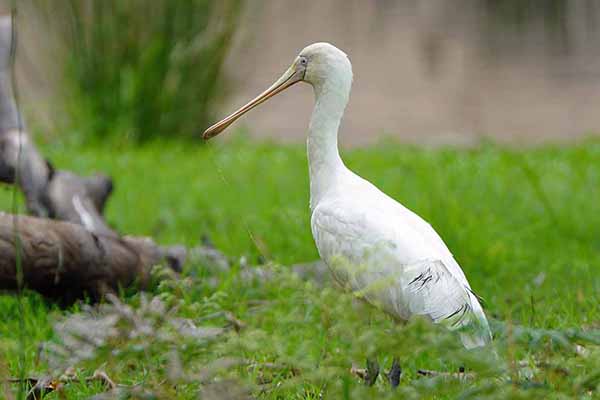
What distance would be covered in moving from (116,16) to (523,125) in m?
6.59

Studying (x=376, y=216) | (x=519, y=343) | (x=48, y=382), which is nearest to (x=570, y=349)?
(x=519, y=343)

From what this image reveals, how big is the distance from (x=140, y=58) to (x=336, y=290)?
6.28 metres

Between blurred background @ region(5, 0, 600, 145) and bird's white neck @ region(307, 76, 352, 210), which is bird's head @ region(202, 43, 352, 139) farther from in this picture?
blurred background @ region(5, 0, 600, 145)

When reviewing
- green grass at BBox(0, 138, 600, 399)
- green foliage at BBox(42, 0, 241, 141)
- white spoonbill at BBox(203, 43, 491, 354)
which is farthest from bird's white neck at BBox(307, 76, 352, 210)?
green foliage at BBox(42, 0, 241, 141)

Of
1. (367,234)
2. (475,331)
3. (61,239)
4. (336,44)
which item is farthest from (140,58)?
(336,44)

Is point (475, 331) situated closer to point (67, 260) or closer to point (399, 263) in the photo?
point (399, 263)

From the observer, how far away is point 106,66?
9.06m

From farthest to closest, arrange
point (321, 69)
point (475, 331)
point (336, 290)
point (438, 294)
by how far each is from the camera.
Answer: point (321, 69), point (438, 294), point (336, 290), point (475, 331)

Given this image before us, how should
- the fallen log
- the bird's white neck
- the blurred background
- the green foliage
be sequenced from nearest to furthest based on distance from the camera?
the bird's white neck < the fallen log < the green foliage < the blurred background

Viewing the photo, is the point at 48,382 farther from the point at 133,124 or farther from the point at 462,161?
the point at 133,124

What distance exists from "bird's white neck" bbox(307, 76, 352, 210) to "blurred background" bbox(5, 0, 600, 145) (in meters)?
5.27

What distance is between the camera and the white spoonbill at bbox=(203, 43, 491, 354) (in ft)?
10.4

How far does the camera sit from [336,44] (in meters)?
15.8

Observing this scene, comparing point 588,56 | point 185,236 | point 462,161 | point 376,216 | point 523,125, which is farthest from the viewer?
point 588,56
